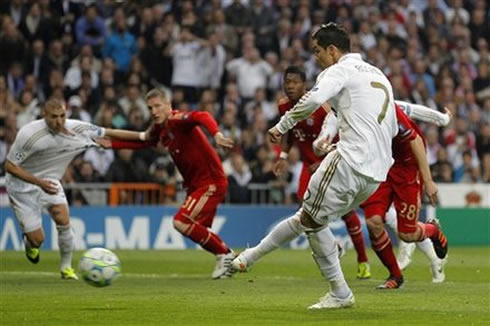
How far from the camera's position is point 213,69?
91.6 feet

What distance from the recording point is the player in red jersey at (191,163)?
17250mm

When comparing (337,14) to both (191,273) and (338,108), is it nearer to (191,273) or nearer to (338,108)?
(191,273)

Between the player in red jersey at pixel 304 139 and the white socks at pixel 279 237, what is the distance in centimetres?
236

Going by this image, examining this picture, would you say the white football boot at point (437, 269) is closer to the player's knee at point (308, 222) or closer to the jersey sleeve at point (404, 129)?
the jersey sleeve at point (404, 129)

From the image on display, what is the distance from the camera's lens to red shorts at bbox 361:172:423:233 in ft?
50.5

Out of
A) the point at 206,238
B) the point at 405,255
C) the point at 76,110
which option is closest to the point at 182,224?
the point at 206,238

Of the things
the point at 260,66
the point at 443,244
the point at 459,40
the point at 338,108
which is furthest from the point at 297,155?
the point at 338,108

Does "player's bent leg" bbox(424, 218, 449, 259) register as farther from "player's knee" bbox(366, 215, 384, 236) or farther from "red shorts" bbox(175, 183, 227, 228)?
"red shorts" bbox(175, 183, 227, 228)

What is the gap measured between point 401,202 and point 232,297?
266 centimetres

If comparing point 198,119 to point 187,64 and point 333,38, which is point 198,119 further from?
point 187,64

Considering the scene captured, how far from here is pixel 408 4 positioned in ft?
105

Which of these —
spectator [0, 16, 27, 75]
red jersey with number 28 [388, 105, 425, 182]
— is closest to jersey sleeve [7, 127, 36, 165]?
red jersey with number 28 [388, 105, 425, 182]

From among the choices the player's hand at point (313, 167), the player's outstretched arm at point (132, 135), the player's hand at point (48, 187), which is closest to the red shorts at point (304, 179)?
the player's hand at point (313, 167)

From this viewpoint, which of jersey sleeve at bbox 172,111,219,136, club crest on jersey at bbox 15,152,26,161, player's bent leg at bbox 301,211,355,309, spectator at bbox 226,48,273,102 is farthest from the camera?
spectator at bbox 226,48,273,102
